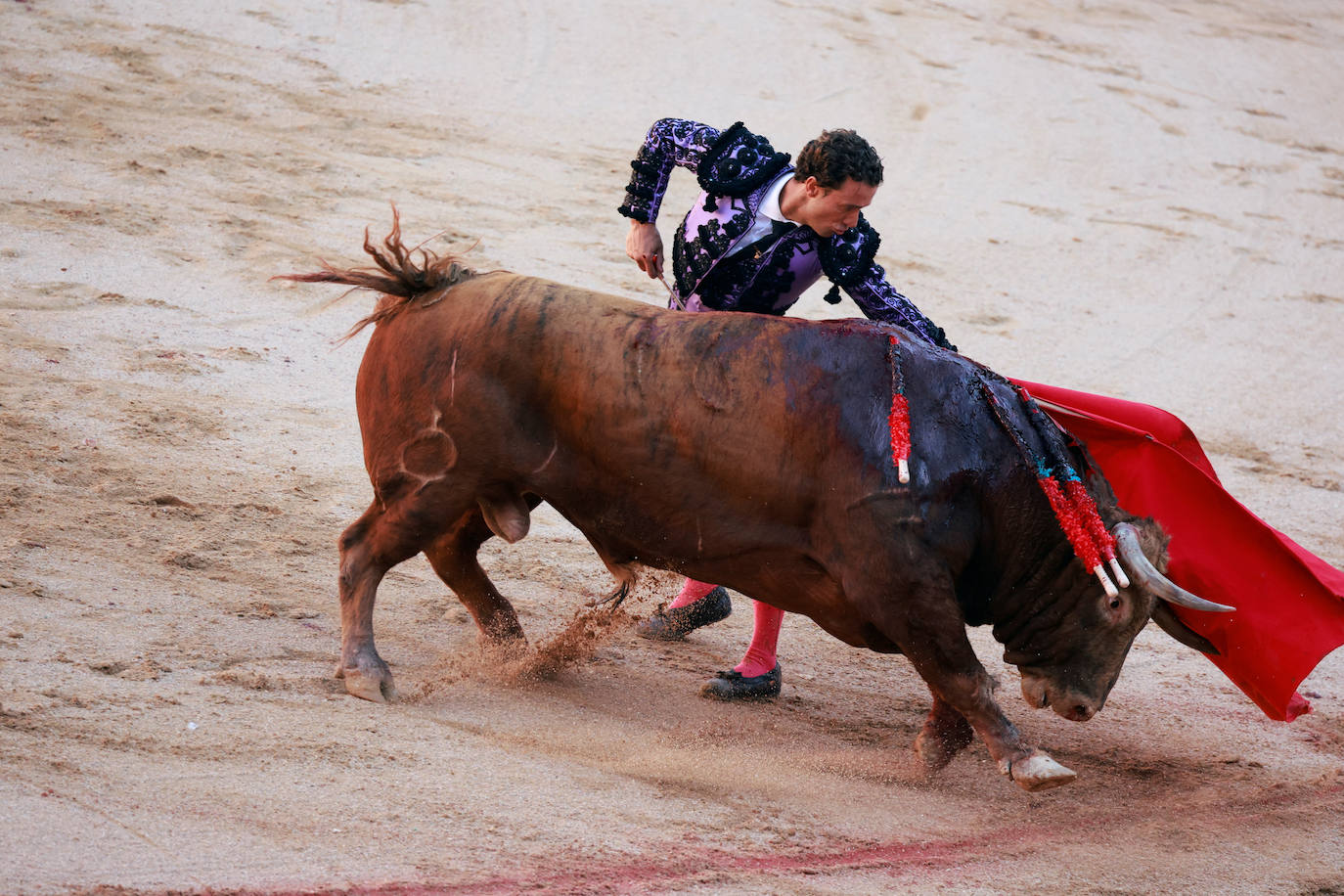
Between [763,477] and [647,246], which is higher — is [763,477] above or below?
below

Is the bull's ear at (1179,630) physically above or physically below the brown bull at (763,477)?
below

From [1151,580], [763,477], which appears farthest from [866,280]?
[1151,580]

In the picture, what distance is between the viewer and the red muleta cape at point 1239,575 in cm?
417

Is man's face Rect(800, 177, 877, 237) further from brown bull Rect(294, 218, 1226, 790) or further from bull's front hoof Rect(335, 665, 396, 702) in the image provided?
bull's front hoof Rect(335, 665, 396, 702)

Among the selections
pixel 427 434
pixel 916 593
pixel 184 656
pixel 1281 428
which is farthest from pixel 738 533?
pixel 1281 428

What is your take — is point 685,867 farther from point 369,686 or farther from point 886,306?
point 886,306

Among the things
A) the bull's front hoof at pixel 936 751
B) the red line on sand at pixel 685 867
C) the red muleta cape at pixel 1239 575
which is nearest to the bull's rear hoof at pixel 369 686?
the red line on sand at pixel 685 867

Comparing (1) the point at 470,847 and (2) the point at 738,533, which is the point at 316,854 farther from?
(2) the point at 738,533

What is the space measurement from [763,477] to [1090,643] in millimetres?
1129

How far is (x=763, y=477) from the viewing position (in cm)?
392

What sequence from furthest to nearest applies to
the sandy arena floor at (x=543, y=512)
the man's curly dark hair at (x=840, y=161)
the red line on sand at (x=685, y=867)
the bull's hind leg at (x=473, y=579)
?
the bull's hind leg at (x=473, y=579) < the man's curly dark hair at (x=840, y=161) < the sandy arena floor at (x=543, y=512) < the red line on sand at (x=685, y=867)

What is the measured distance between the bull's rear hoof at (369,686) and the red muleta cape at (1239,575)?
2359mm

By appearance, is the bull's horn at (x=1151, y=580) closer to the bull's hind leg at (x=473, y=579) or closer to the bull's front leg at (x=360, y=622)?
the bull's hind leg at (x=473, y=579)

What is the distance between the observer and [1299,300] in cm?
945
